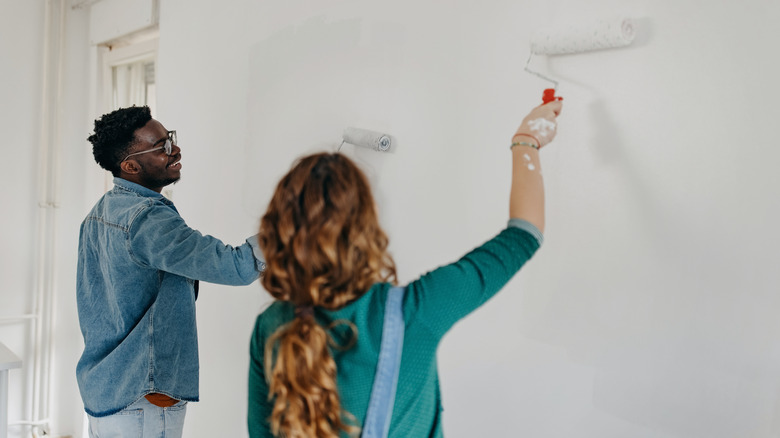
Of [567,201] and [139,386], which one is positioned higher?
[567,201]

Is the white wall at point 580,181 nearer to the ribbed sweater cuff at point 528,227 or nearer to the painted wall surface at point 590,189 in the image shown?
the painted wall surface at point 590,189

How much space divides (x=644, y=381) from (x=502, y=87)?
683 millimetres

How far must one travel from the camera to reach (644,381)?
4.11 feet

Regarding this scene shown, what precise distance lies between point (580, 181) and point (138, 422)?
1210 mm

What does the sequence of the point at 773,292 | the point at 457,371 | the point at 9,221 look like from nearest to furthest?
the point at 773,292, the point at 457,371, the point at 9,221

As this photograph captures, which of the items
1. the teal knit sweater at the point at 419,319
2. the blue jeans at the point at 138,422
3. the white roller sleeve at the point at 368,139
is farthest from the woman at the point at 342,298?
the blue jeans at the point at 138,422

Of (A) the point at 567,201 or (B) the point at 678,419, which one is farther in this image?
(A) the point at 567,201

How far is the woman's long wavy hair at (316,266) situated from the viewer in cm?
91

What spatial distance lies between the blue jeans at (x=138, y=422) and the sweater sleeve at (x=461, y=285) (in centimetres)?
104

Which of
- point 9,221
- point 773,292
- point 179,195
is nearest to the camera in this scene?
point 773,292

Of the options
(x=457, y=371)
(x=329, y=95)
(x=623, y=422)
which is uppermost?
(x=329, y=95)

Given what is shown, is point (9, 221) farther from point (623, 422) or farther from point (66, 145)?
point (623, 422)

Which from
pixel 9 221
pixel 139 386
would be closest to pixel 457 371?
pixel 139 386

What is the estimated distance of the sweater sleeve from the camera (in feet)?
2.98
